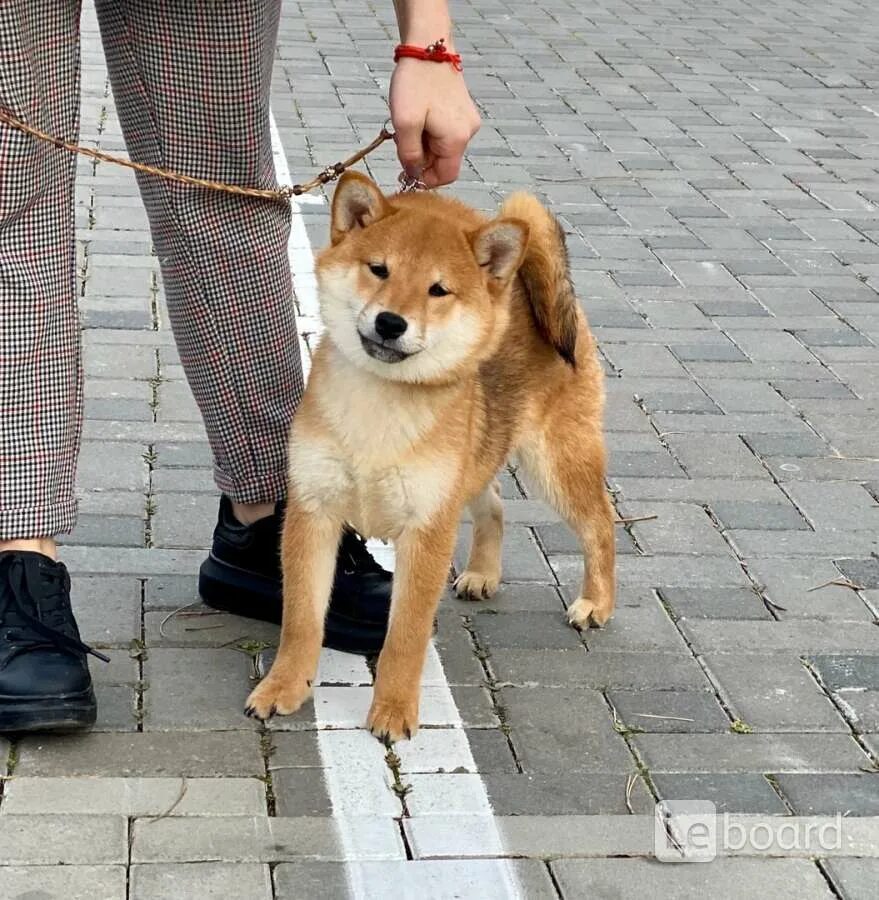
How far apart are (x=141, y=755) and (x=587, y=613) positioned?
1.27 m

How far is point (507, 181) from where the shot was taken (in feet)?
26.5

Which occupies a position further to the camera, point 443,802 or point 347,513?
point 347,513

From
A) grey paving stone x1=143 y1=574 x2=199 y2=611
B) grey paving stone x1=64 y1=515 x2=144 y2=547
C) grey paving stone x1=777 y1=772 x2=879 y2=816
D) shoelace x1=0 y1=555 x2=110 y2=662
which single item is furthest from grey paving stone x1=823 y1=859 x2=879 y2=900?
grey paving stone x1=64 y1=515 x2=144 y2=547

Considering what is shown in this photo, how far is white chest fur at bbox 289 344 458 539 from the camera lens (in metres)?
3.58

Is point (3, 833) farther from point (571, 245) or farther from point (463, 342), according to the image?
point (571, 245)

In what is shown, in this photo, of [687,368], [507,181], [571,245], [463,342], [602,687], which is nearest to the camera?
[463,342]

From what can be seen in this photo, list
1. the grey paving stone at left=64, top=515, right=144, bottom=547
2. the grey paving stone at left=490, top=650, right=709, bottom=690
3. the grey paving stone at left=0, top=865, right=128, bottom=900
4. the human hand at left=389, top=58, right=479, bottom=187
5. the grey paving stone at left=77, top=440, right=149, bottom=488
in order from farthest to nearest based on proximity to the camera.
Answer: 1. the grey paving stone at left=77, top=440, right=149, bottom=488
2. the grey paving stone at left=64, top=515, right=144, bottom=547
3. the grey paving stone at left=490, top=650, right=709, bottom=690
4. the human hand at left=389, top=58, right=479, bottom=187
5. the grey paving stone at left=0, top=865, right=128, bottom=900

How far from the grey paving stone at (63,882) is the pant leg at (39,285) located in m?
0.86

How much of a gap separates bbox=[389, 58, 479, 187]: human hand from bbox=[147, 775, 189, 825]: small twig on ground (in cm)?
139

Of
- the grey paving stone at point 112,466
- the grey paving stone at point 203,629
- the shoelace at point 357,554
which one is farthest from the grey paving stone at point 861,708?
the grey paving stone at point 112,466

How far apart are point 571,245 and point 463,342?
387cm

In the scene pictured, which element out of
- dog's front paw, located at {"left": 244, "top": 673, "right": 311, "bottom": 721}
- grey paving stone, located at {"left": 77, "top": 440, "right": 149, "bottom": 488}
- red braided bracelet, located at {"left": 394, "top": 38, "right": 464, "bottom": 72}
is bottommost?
grey paving stone, located at {"left": 77, "top": 440, "right": 149, "bottom": 488}

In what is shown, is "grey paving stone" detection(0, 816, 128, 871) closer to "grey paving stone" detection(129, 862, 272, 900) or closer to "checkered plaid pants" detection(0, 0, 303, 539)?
"grey paving stone" detection(129, 862, 272, 900)

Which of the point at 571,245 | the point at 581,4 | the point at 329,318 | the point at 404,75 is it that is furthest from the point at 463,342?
the point at 581,4
